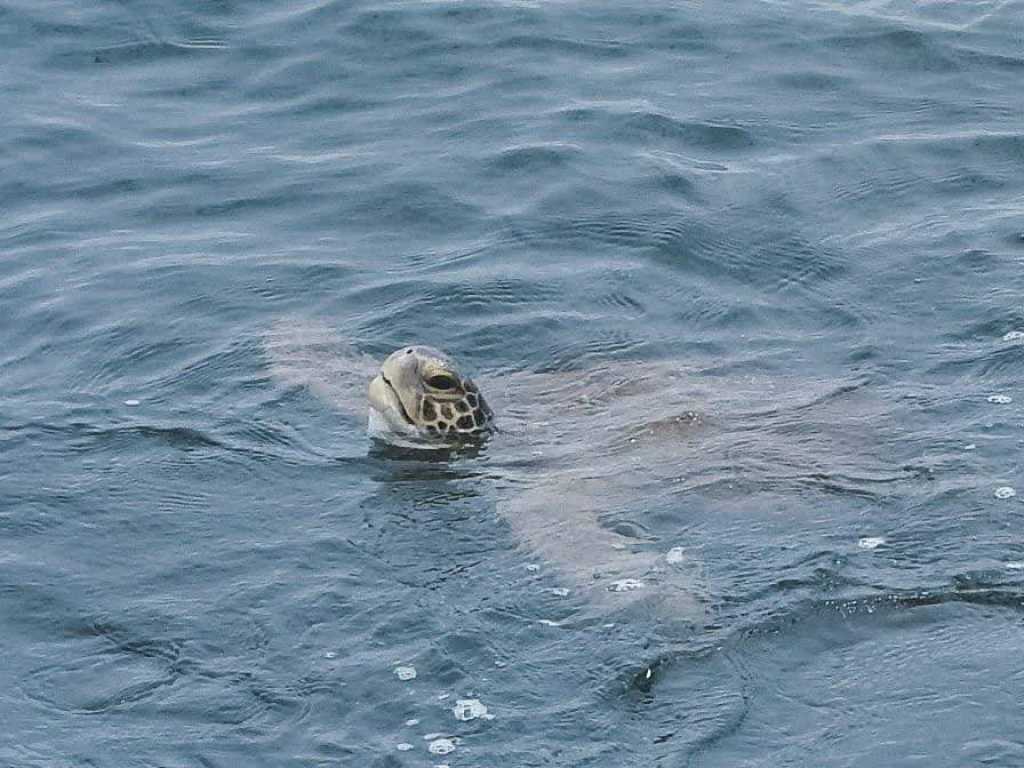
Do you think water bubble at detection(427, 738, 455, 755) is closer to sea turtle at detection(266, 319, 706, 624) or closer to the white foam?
sea turtle at detection(266, 319, 706, 624)

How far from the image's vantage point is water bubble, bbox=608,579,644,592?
6172 millimetres

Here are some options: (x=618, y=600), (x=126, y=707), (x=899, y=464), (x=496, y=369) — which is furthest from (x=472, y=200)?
(x=126, y=707)

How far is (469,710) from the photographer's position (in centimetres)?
544

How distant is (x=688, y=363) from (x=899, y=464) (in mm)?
1446

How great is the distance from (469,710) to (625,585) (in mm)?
951

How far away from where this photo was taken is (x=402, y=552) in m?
6.60

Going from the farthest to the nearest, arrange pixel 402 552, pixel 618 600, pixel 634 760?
pixel 402 552 < pixel 618 600 < pixel 634 760

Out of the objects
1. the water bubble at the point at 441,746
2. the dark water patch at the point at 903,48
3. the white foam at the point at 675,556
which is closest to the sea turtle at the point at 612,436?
the white foam at the point at 675,556

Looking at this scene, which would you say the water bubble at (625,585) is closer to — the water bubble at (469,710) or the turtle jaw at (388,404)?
the water bubble at (469,710)

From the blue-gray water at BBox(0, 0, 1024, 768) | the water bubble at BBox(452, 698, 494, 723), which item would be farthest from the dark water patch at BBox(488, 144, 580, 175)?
the water bubble at BBox(452, 698, 494, 723)

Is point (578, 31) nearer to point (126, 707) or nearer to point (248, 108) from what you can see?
point (248, 108)

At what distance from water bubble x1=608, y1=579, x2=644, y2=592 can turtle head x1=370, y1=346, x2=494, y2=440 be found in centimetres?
168

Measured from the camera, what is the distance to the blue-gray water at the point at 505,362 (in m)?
5.52

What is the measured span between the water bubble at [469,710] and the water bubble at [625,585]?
0.84 meters
